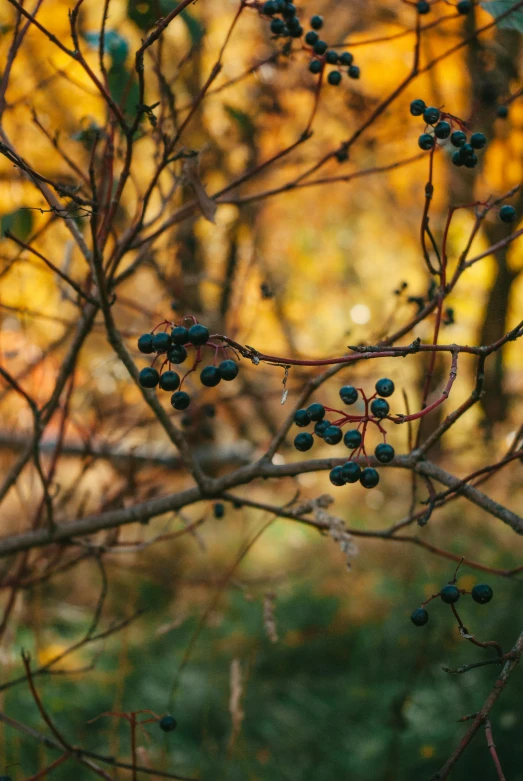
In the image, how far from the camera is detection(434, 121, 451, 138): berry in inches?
54.3

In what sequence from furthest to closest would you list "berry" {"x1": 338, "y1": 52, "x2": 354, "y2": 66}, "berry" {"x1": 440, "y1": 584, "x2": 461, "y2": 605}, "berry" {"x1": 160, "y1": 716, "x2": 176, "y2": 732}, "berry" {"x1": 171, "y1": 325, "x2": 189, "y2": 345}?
"berry" {"x1": 338, "y1": 52, "x2": 354, "y2": 66} < "berry" {"x1": 160, "y1": 716, "x2": 176, "y2": 732} < "berry" {"x1": 440, "y1": 584, "x2": 461, "y2": 605} < "berry" {"x1": 171, "y1": 325, "x2": 189, "y2": 345}

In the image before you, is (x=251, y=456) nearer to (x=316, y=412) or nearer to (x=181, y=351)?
(x=316, y=412)

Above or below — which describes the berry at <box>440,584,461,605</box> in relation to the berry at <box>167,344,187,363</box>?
below

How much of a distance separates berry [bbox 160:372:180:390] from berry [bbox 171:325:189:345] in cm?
12

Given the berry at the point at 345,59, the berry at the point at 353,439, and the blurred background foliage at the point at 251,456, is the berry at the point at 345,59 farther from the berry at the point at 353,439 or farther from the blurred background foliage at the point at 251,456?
the berry at the point at 353,439

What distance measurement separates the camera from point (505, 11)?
151 centimetres

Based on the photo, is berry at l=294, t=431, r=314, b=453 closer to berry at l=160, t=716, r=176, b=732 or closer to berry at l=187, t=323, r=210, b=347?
berry at l=187, t=323, r=210, b=347

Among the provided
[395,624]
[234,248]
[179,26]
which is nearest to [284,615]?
[395,624]

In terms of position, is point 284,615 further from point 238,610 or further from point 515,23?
point 515,23

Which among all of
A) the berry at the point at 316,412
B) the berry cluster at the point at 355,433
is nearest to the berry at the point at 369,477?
the berry cluster at the point at 355,433

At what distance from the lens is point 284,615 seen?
436 cm

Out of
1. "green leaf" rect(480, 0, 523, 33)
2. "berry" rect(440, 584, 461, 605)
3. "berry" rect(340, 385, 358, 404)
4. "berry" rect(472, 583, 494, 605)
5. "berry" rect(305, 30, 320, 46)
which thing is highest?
"berry" rect(305, 30, 320, 46)

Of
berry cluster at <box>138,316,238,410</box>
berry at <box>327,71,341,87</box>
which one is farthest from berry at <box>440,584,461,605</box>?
berry at <box>327,71,341,87</box>

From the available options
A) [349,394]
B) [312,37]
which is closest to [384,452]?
[349,394]
